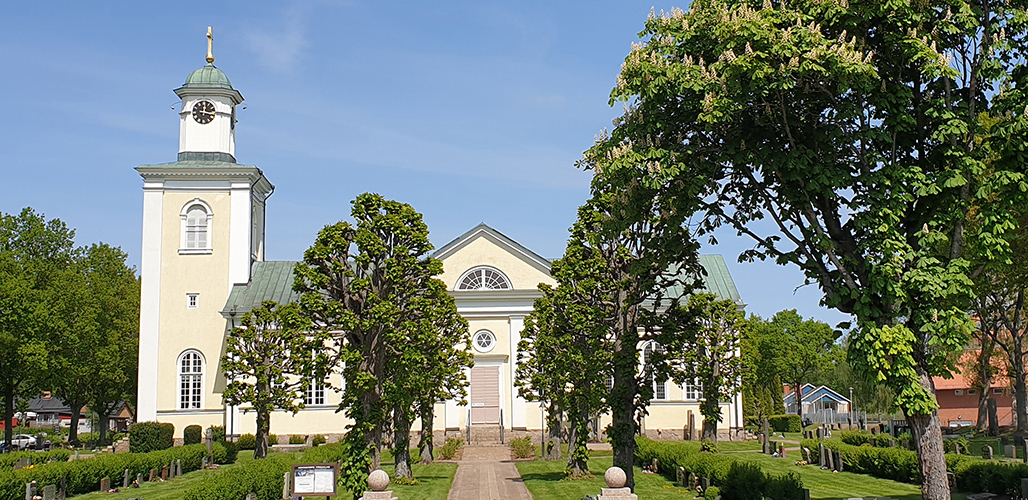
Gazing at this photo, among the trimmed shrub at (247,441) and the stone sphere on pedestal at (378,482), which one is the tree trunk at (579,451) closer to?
the stone sphere on pedestal at (378,482)

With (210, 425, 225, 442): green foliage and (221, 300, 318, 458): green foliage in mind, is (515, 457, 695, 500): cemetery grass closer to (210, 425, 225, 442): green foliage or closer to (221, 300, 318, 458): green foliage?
(221, 300, 318, 458): green foliage

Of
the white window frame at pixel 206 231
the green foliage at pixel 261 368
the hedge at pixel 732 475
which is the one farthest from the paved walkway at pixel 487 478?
the white window frame at pixel 206 231

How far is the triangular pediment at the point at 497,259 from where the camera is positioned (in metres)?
49.0

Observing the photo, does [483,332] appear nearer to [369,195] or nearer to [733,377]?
[733,377]

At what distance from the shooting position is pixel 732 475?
2106 centimetres

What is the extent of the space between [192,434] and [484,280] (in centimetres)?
1679

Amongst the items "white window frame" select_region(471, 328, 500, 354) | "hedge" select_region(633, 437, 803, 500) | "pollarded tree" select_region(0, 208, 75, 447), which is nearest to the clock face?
"pollarded tree" select_region(0, 208, 75, 447)

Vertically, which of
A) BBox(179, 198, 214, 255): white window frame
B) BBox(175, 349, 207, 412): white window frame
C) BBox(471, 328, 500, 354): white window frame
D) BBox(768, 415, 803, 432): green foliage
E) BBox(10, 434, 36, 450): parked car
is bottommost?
BBox(10, 434, 36, 450): parked car

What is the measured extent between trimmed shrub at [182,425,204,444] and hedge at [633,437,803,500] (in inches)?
1002

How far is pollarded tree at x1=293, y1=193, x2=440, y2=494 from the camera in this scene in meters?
24.2

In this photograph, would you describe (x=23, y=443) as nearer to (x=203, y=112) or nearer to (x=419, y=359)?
(x=203, y=112)

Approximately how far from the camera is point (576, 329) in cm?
2708

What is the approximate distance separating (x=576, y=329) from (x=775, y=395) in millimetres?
50861

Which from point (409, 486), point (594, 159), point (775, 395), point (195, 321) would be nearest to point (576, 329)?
point (409, 486)
